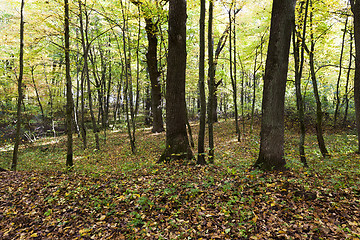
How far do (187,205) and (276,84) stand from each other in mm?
3665

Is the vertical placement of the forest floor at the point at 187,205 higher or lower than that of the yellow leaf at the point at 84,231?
higher

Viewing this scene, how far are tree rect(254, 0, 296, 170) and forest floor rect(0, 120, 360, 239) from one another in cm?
55

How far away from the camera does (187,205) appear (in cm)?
400

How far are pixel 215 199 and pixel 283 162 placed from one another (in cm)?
231

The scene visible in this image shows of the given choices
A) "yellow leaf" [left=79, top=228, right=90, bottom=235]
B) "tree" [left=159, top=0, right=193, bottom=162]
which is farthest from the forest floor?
"tree" [left=159, top=0, right=193, bottom=162]

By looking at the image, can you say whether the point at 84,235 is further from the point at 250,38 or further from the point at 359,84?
the point at 250,38

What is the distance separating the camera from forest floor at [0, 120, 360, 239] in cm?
326

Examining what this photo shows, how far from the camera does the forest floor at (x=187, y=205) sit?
3258 mm

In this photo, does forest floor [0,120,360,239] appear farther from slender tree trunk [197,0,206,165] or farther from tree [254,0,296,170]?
slender tree trunk [197,0,206,165]

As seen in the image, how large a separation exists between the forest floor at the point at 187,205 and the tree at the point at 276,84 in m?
0.55

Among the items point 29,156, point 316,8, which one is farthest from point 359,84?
point 29,156

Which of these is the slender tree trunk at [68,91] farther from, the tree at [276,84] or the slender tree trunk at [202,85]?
the tree at [276,84]

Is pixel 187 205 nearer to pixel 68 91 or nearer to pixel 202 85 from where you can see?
pixel 202 85

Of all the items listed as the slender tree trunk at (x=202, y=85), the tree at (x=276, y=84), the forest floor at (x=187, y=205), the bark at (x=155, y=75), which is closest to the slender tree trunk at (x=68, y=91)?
the forest floor at (x=187, y=205)
